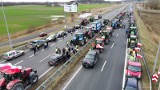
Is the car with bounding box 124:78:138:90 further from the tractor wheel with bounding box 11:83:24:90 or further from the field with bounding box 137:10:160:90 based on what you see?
the field with bounding box 137:10:160:90

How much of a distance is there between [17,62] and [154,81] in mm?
20565

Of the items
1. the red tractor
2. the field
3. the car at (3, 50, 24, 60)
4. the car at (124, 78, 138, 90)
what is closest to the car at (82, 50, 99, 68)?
the car at (124, 78, 138, 90)

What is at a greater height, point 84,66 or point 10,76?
point 10,76

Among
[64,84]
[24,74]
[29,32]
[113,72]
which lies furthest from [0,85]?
[29,32]

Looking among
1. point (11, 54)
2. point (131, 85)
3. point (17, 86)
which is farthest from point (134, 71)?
point (11, 54)

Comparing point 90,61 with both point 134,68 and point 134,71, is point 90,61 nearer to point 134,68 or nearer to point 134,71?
point 134,68

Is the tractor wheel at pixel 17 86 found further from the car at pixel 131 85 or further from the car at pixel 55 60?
the car at pixel 131 85

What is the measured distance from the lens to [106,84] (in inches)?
784

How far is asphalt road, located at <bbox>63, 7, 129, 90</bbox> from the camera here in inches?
763

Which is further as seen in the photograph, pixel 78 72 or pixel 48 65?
pixel 48 65

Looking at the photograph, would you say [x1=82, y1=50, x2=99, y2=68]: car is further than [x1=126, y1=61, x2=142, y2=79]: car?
Yes

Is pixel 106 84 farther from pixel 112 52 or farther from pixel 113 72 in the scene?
pixel 112 52

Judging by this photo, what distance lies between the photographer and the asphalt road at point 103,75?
19.4 metres

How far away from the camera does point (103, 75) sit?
73.6 feet
